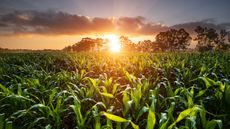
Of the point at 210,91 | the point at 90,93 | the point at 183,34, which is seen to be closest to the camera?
the point at 90,93

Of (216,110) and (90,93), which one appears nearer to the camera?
(216,110)

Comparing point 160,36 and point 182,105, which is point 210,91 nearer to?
point 182,105

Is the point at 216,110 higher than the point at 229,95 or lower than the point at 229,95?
lower

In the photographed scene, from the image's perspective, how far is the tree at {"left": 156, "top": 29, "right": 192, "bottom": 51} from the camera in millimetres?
112812

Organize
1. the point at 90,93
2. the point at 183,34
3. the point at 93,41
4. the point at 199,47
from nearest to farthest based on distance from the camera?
the point at 90,93
the point at 199,47
the point at 183,34
the point at 93,41

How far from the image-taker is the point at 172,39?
114 metres

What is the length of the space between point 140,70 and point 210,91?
3.49 metres

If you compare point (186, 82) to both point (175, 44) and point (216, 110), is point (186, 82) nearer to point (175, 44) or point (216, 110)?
point (216, 110)

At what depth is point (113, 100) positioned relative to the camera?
5094 millimetres

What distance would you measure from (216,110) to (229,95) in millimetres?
472

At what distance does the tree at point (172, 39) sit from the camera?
113 m

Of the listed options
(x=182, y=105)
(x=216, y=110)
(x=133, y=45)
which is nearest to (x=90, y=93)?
(x=182, y=105)

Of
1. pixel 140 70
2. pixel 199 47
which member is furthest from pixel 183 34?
pixel 140 70

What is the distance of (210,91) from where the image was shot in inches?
212
